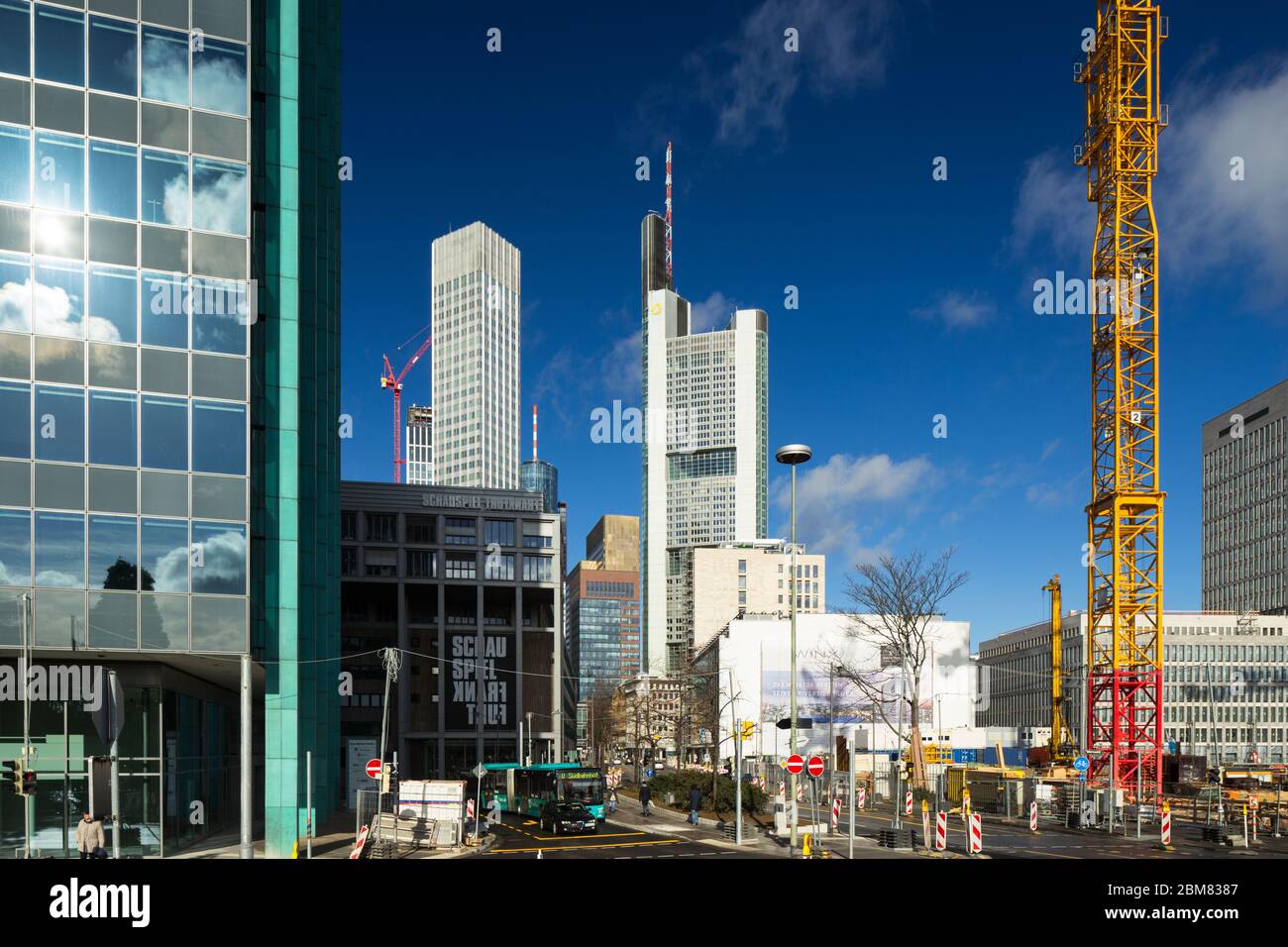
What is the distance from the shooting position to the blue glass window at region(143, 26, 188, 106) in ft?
132

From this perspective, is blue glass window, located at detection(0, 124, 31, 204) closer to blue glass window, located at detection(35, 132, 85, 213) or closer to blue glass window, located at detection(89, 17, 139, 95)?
blue glass window, located at detection(35, 132, 85, 213)

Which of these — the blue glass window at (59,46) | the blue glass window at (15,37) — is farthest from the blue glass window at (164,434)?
the blue glass window at (15,37)

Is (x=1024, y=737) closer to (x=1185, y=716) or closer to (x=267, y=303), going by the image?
(x=1185, y=716)

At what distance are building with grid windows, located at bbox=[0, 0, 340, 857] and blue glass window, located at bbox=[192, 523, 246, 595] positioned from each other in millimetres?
66

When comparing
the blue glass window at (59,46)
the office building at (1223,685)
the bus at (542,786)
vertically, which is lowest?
the office building at (1223,685)

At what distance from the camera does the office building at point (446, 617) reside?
120625 millimetres

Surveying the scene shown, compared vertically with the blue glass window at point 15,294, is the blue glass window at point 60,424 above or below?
below

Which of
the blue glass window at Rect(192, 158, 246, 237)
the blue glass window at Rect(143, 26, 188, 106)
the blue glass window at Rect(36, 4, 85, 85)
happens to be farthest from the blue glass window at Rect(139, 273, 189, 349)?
the blue glass window at Rect(36, 4, 85, 85)

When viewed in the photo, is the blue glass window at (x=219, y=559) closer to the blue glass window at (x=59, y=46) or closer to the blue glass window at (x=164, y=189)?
the blue glass window at (x=164, y=189)

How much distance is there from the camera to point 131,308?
39406 mm

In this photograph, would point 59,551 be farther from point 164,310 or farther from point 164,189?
point 164,189

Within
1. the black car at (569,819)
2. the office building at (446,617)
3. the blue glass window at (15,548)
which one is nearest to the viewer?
the blue glass window at (15,548)

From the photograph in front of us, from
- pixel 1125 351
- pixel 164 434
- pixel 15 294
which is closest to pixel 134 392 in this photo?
pixel 164 434

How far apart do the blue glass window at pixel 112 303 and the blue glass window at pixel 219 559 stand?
23.1ft
